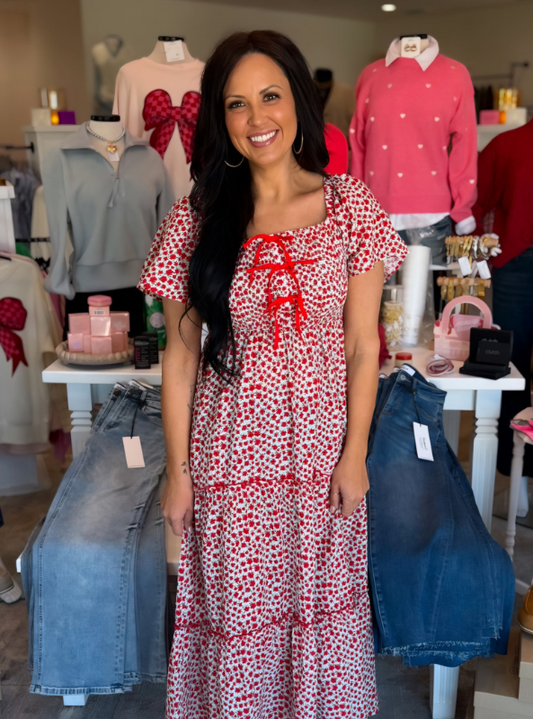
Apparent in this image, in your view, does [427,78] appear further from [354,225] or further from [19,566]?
[19,566]

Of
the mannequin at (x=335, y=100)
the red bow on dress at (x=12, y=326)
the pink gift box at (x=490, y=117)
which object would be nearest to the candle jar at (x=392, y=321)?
the red bow on dress at (x=12, y=326)

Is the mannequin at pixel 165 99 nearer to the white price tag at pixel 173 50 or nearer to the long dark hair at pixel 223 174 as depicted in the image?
the white price tag at pixel 173 50

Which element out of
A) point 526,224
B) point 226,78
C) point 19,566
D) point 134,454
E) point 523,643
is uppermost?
point 226,78

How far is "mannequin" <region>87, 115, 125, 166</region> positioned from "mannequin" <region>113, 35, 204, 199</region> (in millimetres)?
294

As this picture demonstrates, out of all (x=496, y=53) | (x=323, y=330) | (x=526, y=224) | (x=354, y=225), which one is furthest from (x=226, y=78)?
(x=496, y=53)

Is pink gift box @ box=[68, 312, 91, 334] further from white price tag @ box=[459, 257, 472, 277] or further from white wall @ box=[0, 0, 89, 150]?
white wall @ box=[0, 0, 89, 150]

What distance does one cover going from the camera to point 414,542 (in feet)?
6.04

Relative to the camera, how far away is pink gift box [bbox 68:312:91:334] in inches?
93.6

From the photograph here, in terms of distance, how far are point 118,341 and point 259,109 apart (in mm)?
1192

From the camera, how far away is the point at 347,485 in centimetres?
153

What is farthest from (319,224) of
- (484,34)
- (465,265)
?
(484,34)

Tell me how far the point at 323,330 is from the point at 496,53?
15.1 feet

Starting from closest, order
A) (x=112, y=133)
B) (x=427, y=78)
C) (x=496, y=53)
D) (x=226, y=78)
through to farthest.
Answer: (x=226, y=78)
(x=112, y=133)
(x=427, y=78)
(x=496, y=53)

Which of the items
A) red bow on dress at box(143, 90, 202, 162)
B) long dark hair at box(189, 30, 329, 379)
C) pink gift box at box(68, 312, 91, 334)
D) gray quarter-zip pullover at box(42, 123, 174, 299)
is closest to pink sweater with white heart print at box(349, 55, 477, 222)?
red bow on dress at box(143, 90, 202, 162)
